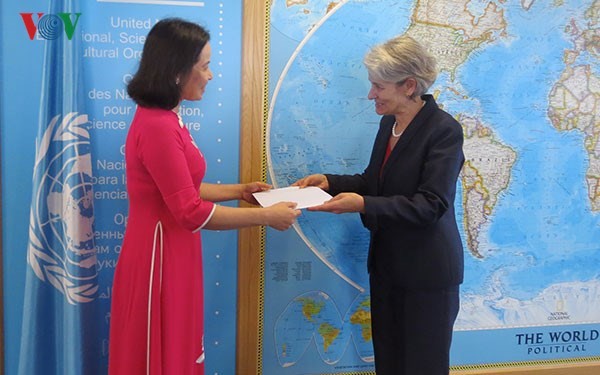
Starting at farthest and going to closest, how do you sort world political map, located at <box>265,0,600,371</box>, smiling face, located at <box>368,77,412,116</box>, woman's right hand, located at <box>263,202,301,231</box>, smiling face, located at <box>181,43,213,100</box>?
world political map, located at <box>265,0,600,371</box> → smiling face, located at <box>368,77,412,116</box> → woman's right hand, located at <box>263,202,301,231</box> → smiling face, located at <box>181,43,213,100</box>

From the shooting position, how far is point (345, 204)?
1838 millimetres

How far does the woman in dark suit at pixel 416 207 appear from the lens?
179 cm

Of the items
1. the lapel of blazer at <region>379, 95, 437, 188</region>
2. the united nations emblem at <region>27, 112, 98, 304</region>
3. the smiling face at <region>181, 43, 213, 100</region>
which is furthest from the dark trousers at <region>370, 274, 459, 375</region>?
the united nations emblem at <region>27, 112, 98, 304</region>

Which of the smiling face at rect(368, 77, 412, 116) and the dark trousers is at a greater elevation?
the smiling face at rect(368, 77, 412, 116)

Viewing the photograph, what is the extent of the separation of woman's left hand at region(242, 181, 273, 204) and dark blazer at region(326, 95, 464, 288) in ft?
1.39

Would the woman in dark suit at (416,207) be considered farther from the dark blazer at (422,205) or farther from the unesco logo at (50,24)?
the unesco logo at (50,24)

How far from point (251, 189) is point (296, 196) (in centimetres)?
25

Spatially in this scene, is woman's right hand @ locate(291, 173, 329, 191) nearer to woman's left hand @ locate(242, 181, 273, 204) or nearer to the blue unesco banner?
woman's left hand @ locate(242, 181, 273, 204)

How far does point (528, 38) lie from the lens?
2461mm

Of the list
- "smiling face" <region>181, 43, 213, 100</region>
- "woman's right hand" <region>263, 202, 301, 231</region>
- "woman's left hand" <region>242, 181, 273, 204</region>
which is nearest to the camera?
"smiling face" <region>181, 43, 213, 100</region>

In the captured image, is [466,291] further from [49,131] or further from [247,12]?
[49,131]

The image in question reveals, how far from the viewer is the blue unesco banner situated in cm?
197

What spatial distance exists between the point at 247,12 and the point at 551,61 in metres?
1.40

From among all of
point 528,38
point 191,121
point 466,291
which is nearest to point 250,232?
point 191,121
